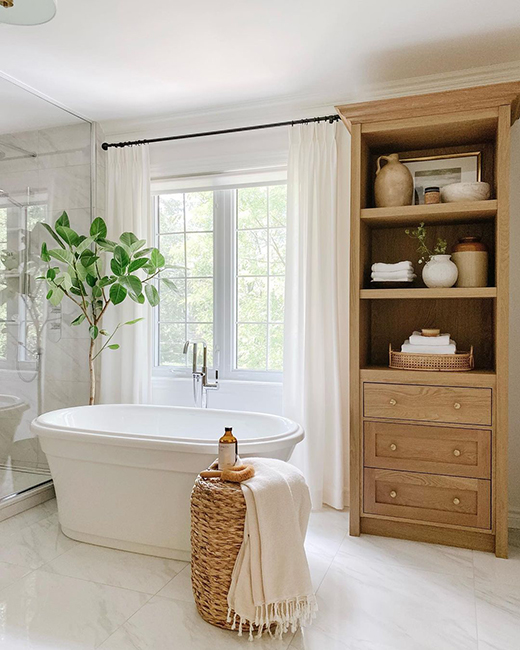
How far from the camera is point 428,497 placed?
9.11ft

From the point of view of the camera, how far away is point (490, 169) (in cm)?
307

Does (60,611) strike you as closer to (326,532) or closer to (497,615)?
(326,532)

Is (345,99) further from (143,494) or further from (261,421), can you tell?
(143,494)

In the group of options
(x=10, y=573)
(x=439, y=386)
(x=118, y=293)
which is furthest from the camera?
(x=118, y=293)

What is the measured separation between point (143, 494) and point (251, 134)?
7.84ft

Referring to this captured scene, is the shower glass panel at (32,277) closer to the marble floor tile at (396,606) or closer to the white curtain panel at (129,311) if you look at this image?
the white curtain panel at (129,311)

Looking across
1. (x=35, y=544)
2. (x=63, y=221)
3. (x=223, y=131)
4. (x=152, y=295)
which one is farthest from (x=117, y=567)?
(x=223, y=131)

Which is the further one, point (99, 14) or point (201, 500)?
point (99, 14)

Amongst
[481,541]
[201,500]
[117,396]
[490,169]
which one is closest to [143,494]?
[201,500]

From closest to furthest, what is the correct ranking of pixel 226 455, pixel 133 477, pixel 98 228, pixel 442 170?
pixel 226 455
pixel 133 477
pixel 442 170
pixel 98 228

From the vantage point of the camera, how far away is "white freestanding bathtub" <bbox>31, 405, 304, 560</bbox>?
2.52 meters

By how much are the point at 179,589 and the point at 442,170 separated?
2.59 m

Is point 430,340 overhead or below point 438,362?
overhead

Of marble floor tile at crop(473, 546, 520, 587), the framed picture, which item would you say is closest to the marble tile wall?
the framed picture
